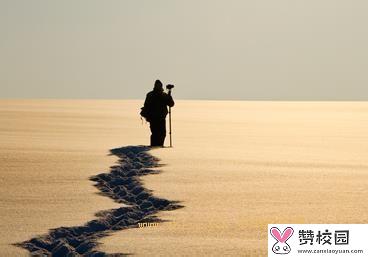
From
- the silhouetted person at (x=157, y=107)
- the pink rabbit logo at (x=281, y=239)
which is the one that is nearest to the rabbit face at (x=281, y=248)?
the pink rabbit logo at (x=281, y=239)

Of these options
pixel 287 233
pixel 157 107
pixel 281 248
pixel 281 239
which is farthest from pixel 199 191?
pixel 157 107

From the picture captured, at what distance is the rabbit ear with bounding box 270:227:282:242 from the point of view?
6.30 m

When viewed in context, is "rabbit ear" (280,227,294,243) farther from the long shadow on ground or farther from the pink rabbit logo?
the long shadow on ground

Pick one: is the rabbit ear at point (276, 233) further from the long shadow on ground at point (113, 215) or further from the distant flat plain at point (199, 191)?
the long shadow on ground at point (113, 215)

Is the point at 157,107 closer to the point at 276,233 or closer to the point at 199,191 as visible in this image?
the point at 199,191

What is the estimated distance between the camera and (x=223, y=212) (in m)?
7.59

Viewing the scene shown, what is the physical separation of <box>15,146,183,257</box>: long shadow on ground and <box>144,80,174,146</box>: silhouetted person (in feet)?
9.75

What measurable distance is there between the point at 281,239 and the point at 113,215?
6.90ft

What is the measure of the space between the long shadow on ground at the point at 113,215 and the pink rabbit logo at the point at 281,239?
1250mm

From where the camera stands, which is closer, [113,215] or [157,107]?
[113,215]

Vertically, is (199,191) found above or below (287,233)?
above

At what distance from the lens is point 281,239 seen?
628 cm

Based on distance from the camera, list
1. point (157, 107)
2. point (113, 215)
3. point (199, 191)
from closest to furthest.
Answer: point (113, 215)
point (199, 191)
point (157, 107)

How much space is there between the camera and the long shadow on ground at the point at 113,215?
20.7 ft
